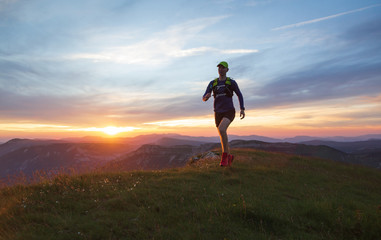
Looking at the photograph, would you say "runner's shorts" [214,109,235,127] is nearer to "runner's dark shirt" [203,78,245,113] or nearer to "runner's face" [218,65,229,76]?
"runner's dark shirt" [203,78,245,113]

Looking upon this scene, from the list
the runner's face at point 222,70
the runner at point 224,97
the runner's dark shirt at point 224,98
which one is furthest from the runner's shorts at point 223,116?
the runner's face at point 222,70

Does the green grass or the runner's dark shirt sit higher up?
the runner's dark shirt

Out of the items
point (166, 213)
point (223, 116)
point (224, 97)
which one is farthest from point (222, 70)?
point (166, 213)

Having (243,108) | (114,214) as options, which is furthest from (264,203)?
(243,108)

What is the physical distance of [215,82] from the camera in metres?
8.14

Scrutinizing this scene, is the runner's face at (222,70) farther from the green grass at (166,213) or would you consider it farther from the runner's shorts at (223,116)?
the green grass at (166,213)

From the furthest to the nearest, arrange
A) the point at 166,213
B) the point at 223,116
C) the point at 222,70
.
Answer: the point at 223,116
the point at 222,70
the point at 166,213

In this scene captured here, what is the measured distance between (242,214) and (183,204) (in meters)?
1.29

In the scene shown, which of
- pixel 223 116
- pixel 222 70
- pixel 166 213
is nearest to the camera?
pixel 166 213

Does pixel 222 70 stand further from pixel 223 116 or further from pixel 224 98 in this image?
pixel 223 116

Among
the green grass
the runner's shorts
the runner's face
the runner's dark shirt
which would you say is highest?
the runner's face

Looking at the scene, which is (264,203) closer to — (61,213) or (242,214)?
(242,214)

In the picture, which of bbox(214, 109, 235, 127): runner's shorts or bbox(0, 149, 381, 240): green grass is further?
bbox(214, 109, 235, 127): runner's shorts

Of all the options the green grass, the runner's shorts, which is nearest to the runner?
the runner's shorts
